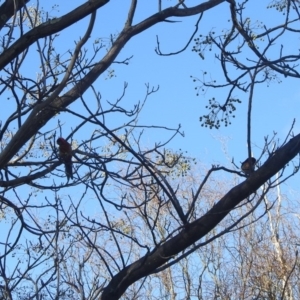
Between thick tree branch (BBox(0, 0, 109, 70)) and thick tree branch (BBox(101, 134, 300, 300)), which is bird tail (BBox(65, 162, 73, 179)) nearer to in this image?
thick tree branch (BBox(0, 0, 109, 70))

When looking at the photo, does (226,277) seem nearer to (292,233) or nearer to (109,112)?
(292,233)

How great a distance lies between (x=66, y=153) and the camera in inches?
207

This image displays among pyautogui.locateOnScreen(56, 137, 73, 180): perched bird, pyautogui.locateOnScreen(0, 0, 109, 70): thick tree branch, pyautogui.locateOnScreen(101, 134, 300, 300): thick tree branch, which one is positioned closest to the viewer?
pyautogui.locateOnScreen(101, 134, 300, 300): thick tree branch

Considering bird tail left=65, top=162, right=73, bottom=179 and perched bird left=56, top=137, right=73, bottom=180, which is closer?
perched bird left=56, top=137, right=73, bottom=180

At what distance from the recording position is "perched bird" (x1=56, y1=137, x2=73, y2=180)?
5262mm

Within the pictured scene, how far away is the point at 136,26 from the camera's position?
538 cm

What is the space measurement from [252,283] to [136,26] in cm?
887

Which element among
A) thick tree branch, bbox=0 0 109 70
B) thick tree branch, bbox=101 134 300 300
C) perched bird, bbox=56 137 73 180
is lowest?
thick tree branch, bbox=101 134 300 300

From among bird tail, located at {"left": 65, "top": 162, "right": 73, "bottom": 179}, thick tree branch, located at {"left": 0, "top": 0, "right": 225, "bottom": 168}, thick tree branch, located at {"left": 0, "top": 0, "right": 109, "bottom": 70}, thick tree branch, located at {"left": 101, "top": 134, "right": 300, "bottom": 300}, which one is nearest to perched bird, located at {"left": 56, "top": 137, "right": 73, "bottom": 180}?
bird tail, located at {"left": 65, "top": 162, "right": 73, "bottom": 179}

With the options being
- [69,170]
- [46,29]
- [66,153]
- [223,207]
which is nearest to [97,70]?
[66,153]

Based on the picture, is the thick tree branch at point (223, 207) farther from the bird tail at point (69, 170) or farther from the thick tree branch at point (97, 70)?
the bird tail at point (69, 170)

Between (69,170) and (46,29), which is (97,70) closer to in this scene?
(69,170)

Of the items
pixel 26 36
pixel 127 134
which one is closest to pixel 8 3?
pixel 26 36

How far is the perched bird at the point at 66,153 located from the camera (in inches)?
207
